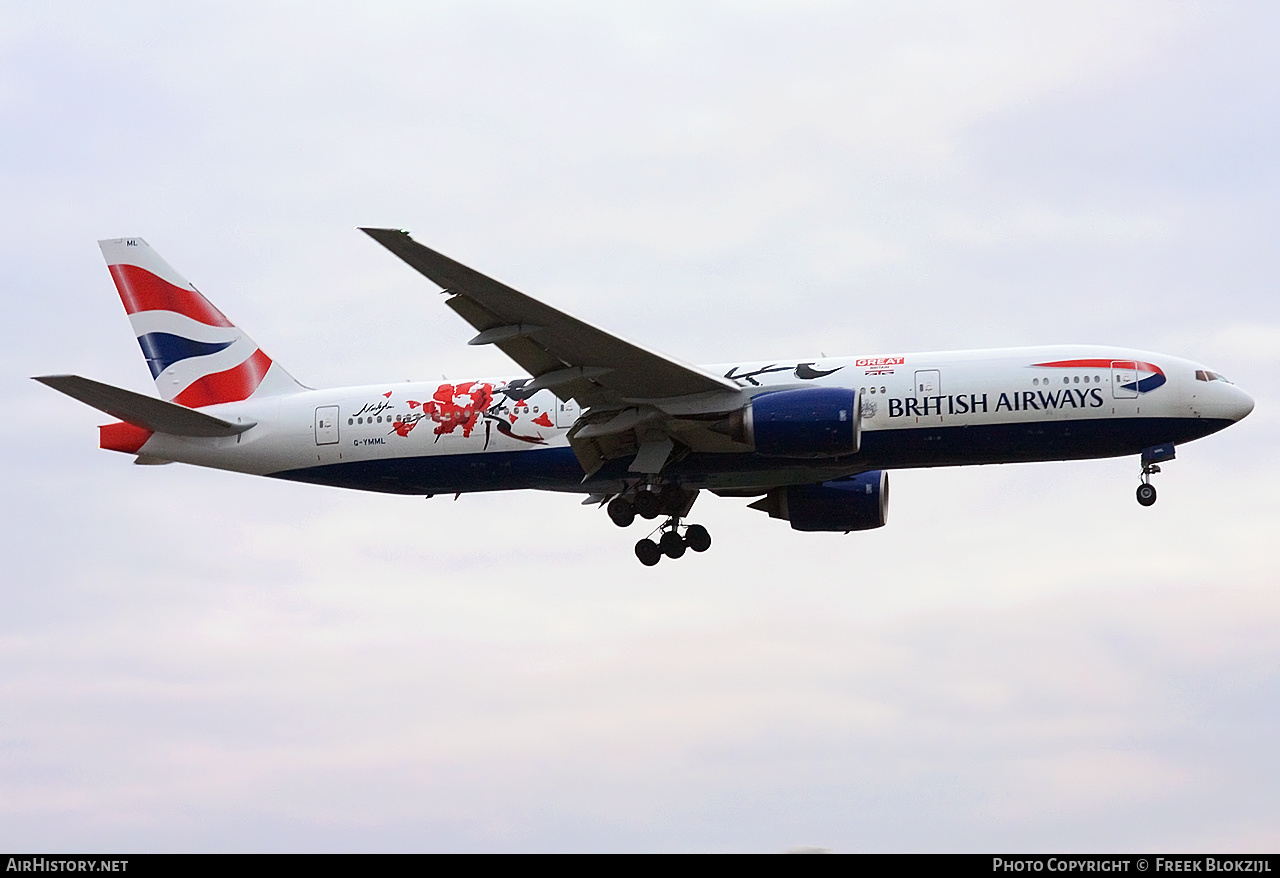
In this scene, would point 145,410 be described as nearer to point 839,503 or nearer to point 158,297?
point 158,297

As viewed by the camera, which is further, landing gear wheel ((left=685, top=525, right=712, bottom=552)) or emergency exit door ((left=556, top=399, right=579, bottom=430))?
landing gear wheel ((left=685, top=525, right=712, bottom=552))

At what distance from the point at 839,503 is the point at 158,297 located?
1893 cm

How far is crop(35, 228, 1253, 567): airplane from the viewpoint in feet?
115

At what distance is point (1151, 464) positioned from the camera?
36281 mm

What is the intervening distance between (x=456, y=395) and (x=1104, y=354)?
14.9 metres

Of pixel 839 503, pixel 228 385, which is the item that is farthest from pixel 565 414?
A: pixel 228 385

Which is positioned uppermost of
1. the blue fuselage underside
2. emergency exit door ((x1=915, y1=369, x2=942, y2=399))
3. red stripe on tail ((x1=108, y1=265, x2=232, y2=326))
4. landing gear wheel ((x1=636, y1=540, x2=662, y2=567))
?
red stripe on tail ((x1=108, y1=265, x2=232, y2=326))

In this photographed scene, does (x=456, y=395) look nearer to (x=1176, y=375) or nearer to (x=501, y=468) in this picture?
(x=501, y=468)

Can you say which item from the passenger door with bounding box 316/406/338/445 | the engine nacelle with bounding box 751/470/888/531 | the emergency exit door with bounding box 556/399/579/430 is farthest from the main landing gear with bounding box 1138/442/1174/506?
the passenger door with bounding box 316/406/338/445

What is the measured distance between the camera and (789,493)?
135 feet

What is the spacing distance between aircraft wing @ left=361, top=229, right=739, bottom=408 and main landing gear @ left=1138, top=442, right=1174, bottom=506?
9295 millimetres

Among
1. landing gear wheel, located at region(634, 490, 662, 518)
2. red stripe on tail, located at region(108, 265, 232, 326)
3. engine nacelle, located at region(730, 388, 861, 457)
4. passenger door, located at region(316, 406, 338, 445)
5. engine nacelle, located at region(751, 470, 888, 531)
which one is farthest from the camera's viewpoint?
red stripe on tail, located at region(108, 265, 232, 326)

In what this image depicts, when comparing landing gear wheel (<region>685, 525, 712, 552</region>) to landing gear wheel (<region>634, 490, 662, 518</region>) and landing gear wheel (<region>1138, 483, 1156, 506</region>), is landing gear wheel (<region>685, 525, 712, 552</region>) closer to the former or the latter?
landing gear wheel (<region>634, 490, 662, 518</region>)
